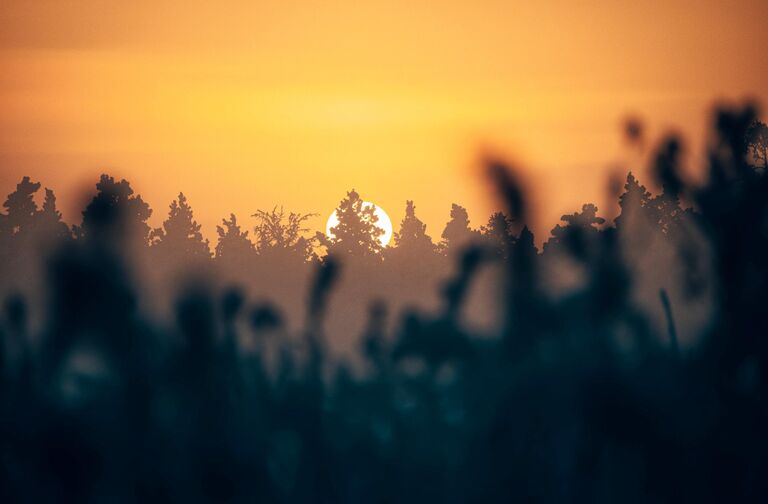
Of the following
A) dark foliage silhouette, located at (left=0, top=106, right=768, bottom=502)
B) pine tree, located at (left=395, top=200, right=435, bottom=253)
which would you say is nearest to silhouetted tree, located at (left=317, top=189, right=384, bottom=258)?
pine tree, located at (left=395, top=200, right=435, bottom=253)

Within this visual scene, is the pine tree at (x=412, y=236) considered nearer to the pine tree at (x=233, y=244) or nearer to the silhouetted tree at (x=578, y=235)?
the pine tree at (x=233, y=244)

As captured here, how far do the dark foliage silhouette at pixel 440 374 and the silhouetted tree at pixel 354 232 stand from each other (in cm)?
7947

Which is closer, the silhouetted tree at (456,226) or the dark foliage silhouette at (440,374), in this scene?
the dark foliage silhouette at (440,374)

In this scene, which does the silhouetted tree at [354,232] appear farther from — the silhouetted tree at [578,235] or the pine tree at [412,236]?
the silhouetted tree at [578,235]

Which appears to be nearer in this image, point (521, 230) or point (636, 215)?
point (521, 230)

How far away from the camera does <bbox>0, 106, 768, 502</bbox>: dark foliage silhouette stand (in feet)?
69.7

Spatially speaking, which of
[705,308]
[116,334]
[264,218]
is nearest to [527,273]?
[705,308]

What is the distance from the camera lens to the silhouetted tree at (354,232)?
108625 mm

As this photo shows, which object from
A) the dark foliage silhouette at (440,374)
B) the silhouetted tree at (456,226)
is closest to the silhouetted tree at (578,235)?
the dark foliage silhouette at (440,374)

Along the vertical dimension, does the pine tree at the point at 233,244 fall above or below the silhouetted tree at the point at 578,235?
above

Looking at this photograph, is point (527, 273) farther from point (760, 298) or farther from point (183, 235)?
point (183, 235)

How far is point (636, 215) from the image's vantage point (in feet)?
68.9

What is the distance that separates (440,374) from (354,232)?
8539 centimetres

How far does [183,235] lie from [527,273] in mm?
99652
